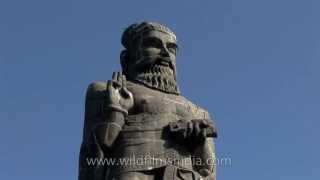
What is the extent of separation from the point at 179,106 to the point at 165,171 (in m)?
1.86

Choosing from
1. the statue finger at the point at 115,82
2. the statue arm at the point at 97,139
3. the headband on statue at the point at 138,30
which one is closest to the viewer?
the statue arm at the point at 97,139

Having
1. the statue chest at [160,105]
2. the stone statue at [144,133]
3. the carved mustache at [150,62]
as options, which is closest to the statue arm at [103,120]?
the stone statue at [144,133]

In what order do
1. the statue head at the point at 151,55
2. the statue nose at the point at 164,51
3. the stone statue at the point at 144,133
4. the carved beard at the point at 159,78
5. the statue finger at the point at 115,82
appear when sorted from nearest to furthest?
the stone statue at the point at 144,133 < the statue finger at the point at 115,82 < the carved beard at the point at 159,78 < the statue head at the point at 151,55 < the statue nose at the point at 164,51

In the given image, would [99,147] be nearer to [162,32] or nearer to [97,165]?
[97,165]

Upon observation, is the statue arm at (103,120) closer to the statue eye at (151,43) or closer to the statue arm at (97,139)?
the statue arm at (97,139)

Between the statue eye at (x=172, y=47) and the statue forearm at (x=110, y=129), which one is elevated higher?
the statue eye at (x=172, y=47)

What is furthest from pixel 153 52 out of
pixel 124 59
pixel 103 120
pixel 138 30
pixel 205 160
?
pixel 205 160

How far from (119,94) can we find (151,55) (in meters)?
1.55

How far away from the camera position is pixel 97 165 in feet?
48.1

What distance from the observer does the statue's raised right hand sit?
15047 mm

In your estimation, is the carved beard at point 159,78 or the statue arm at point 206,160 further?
the carved beard at point 159,78

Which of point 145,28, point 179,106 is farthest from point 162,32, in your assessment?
point 179,106

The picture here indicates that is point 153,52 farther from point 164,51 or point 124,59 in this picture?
point 124,59

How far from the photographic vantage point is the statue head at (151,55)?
53.5ft
